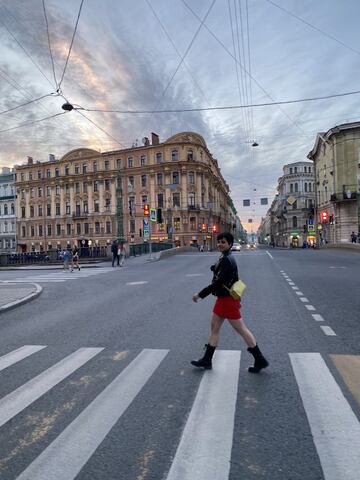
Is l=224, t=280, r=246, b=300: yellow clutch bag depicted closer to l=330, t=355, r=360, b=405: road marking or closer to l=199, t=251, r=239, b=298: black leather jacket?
l=199, t=251, r=239, b=298: black leather jacket

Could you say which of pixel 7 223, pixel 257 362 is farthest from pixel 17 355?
pixel 7 223

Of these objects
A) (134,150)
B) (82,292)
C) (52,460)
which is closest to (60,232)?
(134,150)

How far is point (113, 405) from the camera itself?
3881 mm

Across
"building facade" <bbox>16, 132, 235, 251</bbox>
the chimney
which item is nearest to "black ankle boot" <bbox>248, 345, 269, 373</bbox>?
"building facade" <bbox>16, 132, 235, 251</bbox>

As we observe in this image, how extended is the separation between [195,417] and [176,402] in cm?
41

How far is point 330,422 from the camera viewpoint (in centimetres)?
340

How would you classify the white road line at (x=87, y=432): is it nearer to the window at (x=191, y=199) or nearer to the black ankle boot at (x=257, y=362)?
the black ankle boot at (x=257, y=362)

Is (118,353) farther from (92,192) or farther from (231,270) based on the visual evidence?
(92,192)

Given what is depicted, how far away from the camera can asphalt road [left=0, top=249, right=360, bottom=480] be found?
2.87 m

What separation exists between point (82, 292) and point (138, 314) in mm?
5066

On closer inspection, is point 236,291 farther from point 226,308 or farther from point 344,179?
point 344,179

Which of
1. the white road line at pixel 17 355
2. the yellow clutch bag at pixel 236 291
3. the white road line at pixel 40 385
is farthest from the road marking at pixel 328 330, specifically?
the white road line at pixel 17 355

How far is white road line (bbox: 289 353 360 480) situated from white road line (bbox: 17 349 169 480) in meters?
1.83

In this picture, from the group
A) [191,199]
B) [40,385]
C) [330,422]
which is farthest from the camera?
[191,199]
